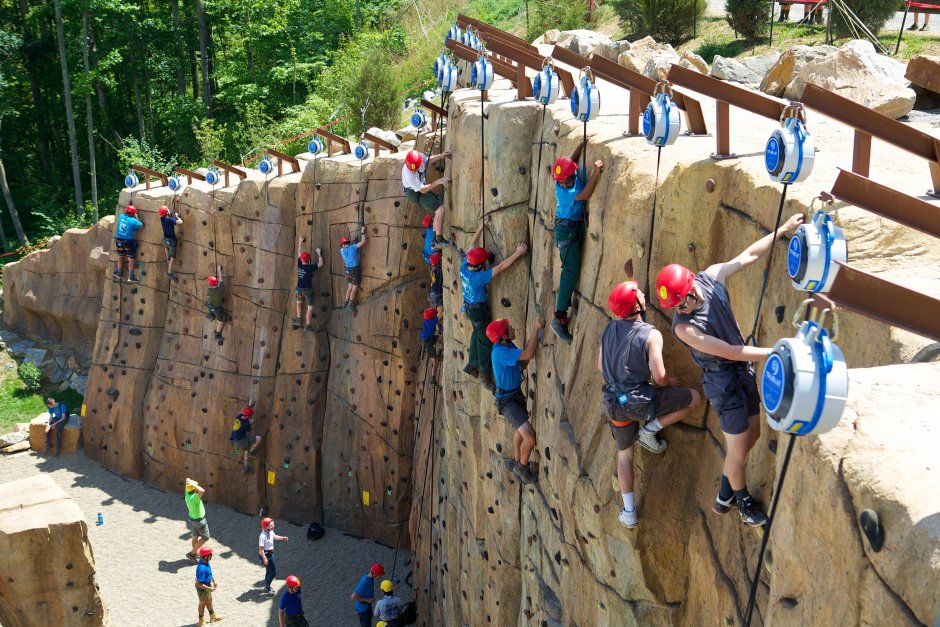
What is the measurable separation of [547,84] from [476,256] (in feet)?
5.06

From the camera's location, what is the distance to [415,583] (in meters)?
11.5

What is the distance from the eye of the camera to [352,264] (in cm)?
1238

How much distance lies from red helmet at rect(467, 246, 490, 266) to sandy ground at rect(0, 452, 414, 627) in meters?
6.21

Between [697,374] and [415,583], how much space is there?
24.5 ft

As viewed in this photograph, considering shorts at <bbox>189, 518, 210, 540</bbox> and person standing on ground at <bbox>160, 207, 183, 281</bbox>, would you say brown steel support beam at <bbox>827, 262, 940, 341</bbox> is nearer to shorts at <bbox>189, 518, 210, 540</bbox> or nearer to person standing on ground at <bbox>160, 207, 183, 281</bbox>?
shorts at <bbox>189, 518, 210, 540</bbox>

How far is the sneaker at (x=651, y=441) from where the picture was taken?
5043 mm

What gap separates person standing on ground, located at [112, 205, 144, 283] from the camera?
14742mm

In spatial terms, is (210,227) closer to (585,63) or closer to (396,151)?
(396,151)

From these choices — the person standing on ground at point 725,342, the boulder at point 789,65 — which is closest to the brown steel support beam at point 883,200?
the person standing on ground at point 725,342

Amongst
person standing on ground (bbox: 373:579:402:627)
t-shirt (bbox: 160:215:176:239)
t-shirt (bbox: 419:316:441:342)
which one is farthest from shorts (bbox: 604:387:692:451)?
t-shirt (bbox: 160:215:176:239)

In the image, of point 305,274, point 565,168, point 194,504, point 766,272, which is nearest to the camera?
point 766,272

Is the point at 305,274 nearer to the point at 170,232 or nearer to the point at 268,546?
the point at 170,232

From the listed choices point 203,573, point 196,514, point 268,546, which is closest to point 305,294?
point 196,514

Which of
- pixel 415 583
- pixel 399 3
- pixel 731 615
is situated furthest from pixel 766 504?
pixel 399 3
